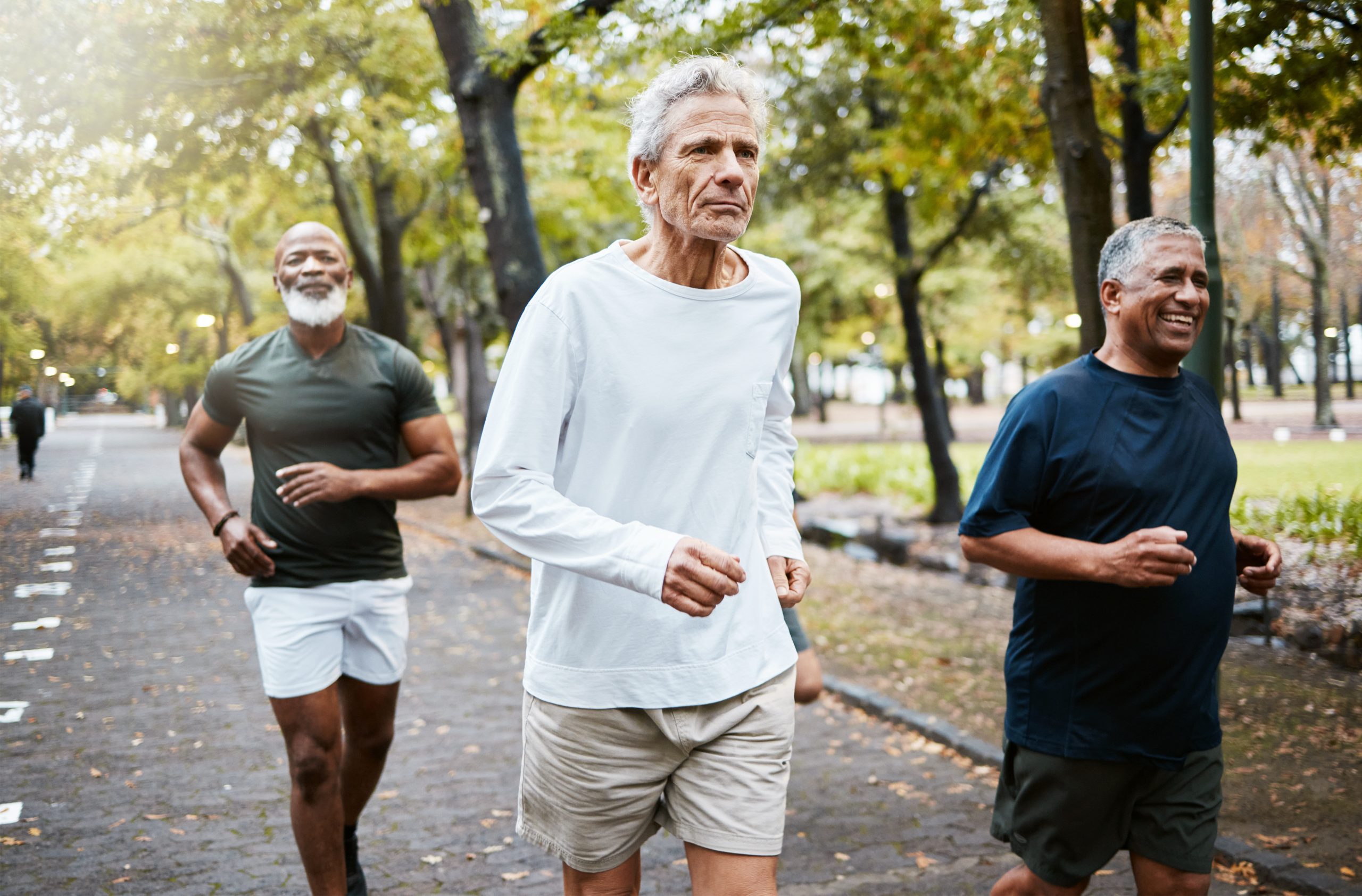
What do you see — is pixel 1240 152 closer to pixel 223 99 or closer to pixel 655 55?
pixel 655 55

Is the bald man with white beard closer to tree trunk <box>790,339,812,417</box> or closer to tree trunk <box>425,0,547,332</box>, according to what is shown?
tree trunk <box>425,0,547,332</box>

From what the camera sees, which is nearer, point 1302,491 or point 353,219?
point 1302,491

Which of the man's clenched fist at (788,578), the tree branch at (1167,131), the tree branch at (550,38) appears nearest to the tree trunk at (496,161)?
the tree branch at (550,38)

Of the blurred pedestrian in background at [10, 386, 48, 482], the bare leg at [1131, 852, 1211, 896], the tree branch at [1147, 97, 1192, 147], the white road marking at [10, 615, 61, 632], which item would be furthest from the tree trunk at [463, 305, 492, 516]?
the bare leg at [1131, 852, 1211, 896]

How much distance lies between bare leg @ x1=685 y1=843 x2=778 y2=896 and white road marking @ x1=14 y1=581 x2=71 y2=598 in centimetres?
1209

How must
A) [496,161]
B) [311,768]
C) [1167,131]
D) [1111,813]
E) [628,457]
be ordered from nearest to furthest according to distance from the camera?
[628,457]
[1111,813]
[311,768]
[1167,131]
[496,161]

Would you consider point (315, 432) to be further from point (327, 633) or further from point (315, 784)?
point (315, 784)

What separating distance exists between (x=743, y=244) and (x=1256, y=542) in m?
23.2

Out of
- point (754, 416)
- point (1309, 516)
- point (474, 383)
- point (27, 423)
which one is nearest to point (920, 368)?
point (1309, 516)

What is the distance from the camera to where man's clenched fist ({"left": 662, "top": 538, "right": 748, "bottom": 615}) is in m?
2.16

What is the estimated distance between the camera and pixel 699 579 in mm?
2162

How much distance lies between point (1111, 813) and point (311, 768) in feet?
8.01

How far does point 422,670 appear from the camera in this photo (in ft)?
29.3

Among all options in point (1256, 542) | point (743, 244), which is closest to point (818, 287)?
point (743, 244)
